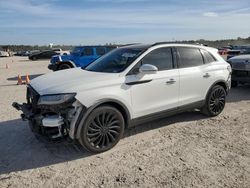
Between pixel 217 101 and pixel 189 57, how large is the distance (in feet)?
4.51

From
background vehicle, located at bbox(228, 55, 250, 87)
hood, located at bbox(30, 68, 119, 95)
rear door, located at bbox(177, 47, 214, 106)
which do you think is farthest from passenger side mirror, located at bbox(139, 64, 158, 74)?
background vehicle, located at bbox(228, 55, 250, 87)

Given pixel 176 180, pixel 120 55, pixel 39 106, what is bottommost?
pixel 176 180

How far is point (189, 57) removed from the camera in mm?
5949

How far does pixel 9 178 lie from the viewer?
3.91 m

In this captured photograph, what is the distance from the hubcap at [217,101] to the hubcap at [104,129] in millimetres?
2721

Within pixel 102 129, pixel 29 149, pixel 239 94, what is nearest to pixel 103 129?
pixel 102 129

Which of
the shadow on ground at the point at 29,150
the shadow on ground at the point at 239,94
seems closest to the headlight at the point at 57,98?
the shadow on ground at the point at 29,150

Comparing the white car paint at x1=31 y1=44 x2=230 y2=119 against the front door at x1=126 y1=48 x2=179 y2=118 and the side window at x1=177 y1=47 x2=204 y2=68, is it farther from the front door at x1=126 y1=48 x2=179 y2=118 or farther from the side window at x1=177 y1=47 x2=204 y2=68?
the side window at x1=177 y1=47 x2=204 y2=68

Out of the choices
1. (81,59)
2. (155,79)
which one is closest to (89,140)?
(155,79)

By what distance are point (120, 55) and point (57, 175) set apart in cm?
267

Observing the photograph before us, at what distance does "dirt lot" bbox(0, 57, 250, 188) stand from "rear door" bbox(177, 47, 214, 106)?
629 millimetres

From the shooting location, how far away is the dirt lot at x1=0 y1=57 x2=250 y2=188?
12.5 ft

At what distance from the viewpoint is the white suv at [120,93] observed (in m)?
4.32

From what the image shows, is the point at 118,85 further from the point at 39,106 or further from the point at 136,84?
the point at 39,106
